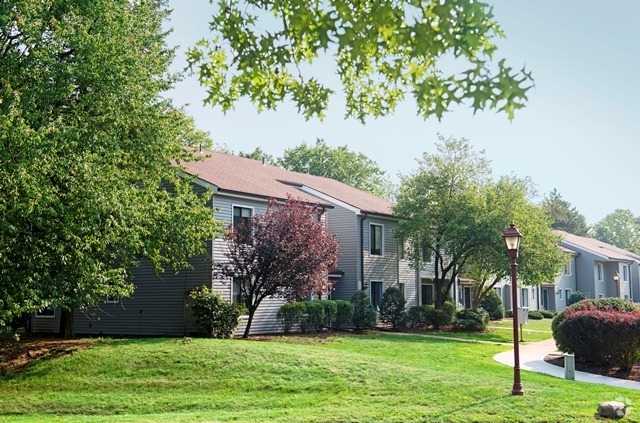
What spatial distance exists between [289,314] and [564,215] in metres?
88.3

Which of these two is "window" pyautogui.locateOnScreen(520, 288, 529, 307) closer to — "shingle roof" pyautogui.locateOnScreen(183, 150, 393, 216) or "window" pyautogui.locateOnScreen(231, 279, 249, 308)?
"shingle roof" pyautogui.locateOnScreen(183, 150, 393, 216)

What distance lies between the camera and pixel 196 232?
20266 millimetres

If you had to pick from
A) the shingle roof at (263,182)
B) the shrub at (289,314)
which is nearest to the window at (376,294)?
the shingle roof at (263,182)

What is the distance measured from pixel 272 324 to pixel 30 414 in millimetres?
13309

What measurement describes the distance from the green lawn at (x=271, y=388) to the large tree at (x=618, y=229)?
487 feet

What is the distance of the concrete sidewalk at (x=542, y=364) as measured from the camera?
53.7 ft

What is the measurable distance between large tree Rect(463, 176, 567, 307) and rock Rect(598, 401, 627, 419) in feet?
65.8

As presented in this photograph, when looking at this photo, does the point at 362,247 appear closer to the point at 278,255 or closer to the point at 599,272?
the point at 278,255

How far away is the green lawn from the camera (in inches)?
465

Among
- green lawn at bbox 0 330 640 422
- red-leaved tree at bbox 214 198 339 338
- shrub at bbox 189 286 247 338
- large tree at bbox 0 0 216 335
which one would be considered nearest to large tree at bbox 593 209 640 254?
red-leaved tree at bbox 214 198 339 338

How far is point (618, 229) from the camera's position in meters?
160

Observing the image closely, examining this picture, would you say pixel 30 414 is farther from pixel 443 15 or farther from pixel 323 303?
pixel 323 303

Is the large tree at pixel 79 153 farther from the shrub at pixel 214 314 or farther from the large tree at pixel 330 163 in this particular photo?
the large tree at pixel 330 163

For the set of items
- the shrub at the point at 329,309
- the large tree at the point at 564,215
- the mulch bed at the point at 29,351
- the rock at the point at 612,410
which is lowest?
the rock at the point at 612,410
